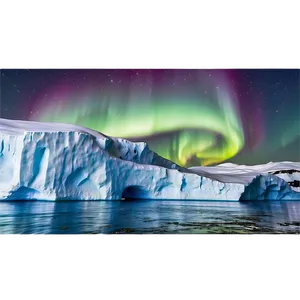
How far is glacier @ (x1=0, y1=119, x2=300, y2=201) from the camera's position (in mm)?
7035

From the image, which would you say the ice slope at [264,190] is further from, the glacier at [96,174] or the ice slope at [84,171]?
the ice slope at [84,171]

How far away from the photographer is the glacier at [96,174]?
7035 millimetres

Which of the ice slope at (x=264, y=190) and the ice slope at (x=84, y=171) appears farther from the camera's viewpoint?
the ice slope at (x=264, y=190)

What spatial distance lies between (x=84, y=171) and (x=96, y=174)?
0.31 metres

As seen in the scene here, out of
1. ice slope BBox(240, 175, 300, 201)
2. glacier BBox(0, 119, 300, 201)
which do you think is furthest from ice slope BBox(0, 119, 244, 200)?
ice slope BBox(240, 175, 300, 201)

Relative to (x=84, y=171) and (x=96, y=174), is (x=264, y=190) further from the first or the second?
(x=84, y=171)

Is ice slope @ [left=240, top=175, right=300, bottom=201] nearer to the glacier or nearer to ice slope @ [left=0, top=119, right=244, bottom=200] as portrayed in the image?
the glacier

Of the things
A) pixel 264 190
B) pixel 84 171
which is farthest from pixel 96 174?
pixel 264 190

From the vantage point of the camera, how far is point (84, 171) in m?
7.54

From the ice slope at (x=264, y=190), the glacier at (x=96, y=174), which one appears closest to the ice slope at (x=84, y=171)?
the glacier at (x=96, y=174)

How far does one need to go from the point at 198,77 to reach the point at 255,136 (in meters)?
1.23
